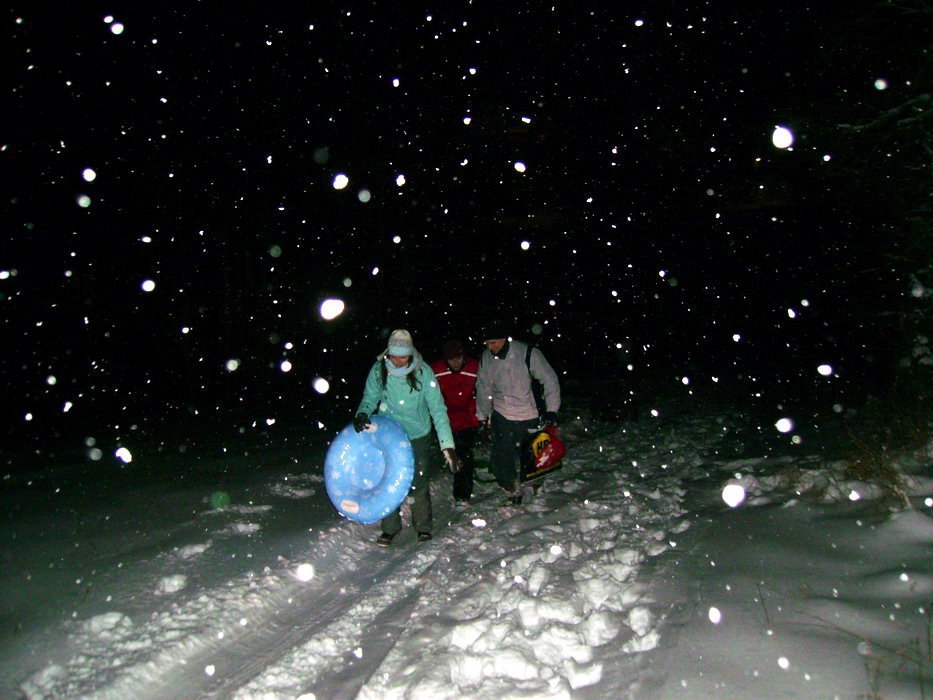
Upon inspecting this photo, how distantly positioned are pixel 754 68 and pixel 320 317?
16.7m

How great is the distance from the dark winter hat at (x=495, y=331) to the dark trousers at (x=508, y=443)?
0.97 m

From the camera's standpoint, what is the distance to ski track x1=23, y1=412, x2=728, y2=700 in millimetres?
3162

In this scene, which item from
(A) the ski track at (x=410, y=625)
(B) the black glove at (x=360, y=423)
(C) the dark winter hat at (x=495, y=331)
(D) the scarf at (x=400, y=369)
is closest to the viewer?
(A) the ski track at (x=410, y=625)

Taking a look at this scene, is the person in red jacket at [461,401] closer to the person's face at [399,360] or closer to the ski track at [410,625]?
the person's face at [399,360]

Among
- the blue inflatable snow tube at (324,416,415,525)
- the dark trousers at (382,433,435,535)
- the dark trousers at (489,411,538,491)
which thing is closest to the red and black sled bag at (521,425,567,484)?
the dark trousers at (489,411,538,491)

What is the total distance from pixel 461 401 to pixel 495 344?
2.72 feet

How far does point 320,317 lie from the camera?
22172mm

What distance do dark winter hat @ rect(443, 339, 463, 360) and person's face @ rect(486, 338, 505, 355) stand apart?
32cm

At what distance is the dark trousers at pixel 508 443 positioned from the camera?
6.57m

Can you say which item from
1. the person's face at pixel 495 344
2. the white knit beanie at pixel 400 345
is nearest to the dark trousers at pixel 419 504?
the white knit beanie at pixel 400 345

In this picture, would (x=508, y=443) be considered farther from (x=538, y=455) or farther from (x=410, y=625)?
(x=410, y=625)

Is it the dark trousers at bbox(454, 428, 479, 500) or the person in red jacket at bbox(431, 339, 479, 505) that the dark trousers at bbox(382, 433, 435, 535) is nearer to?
the person in red jacket at bbox(431, 339, 479, 505)

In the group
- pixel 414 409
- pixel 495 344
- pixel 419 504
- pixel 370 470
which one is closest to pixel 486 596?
pixel 419 504

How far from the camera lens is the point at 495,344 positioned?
6344 millimetres
